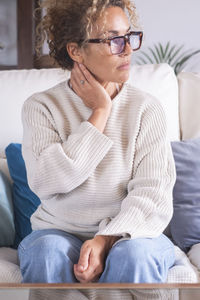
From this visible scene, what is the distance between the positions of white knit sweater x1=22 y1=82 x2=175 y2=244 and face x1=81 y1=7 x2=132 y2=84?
0.30 feet

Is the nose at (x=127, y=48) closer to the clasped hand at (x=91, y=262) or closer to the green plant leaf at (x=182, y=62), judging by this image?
the clasped hand at (x=91, y=262)

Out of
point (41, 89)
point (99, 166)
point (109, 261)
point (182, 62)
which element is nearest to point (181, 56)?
point (182, 62)

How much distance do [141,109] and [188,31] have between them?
2856mm

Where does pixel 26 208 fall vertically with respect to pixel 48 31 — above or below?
below

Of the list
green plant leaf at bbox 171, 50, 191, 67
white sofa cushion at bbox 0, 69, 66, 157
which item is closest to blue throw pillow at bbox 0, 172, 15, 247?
white sofa cushion at bbox 0, 69, 66, 157

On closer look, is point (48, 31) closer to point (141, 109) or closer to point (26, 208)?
point (141, 109)

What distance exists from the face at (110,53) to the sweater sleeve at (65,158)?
0.19m

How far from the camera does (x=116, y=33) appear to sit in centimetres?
172

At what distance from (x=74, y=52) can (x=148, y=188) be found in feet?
1.65

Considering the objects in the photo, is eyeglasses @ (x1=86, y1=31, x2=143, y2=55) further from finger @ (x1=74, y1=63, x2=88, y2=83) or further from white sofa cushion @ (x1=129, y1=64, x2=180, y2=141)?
white sofa cushion @ (x1=129, y1=64, x2=180, y2=141)

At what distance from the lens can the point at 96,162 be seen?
1616 millimetres

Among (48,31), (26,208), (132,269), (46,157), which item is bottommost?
(26,208)

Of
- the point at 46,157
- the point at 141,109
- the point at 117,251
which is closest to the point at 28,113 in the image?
the point at 46,157

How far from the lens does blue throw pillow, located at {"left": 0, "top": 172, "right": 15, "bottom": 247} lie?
1.97 m
